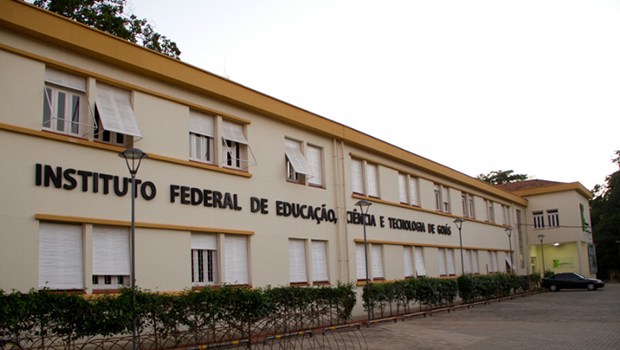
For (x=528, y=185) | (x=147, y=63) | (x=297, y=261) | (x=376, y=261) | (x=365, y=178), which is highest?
(x=528, y=185)

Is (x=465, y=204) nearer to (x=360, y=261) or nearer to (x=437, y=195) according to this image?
(x=437, y=195)

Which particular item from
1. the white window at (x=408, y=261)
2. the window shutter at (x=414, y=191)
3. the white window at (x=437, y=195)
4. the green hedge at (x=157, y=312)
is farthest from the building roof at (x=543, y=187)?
the green hedge at (x=157, y=312)

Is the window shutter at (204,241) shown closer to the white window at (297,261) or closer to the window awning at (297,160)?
the white window at (297,261)

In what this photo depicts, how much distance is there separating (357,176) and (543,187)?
99.1ft

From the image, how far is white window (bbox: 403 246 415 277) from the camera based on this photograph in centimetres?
2809

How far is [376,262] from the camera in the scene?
25.6 meters

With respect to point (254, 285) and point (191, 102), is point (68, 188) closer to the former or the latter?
point (191, 102)

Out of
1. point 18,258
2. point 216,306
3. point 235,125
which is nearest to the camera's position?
point 18,258

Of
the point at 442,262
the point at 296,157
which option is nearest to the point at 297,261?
the point at 296,157

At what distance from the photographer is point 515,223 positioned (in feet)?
155

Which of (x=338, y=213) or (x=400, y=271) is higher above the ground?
(x=338, y=213)

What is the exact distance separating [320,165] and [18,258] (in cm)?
1283

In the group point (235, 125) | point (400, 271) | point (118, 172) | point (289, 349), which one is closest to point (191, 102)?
point (235, 125)

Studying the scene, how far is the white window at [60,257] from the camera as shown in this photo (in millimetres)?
13055
